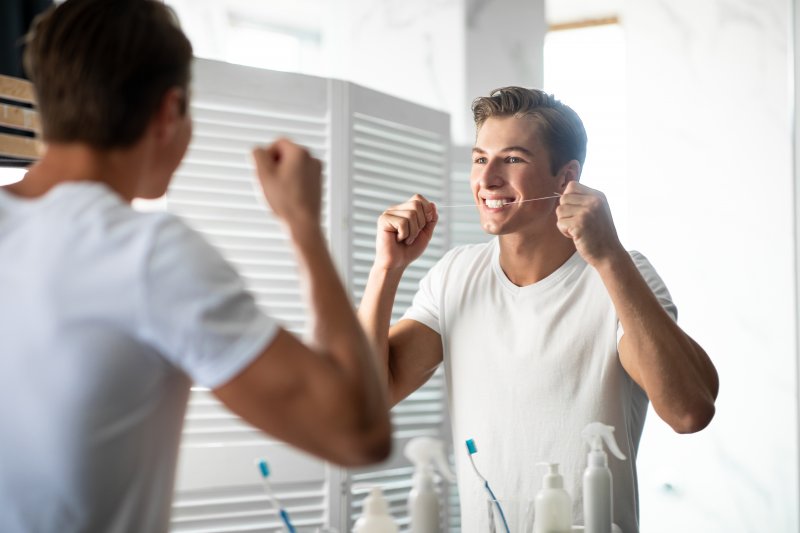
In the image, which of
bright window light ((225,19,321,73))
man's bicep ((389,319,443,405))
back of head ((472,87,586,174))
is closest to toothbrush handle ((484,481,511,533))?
man's bicep ((389,319,443,405))

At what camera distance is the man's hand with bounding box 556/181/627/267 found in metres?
1.26

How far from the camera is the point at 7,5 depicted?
1612 mm

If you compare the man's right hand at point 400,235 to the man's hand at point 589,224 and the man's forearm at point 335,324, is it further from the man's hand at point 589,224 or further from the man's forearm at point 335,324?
the man's forearm at point 335,324

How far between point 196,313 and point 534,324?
929 millimetres

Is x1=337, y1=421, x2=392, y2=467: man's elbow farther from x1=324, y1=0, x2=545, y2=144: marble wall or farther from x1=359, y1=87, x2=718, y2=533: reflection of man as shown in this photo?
x1=324, y1=0, x2=545, y2=144: marble wall

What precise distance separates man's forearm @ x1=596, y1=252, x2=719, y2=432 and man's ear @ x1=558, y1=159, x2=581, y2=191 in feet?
0.96

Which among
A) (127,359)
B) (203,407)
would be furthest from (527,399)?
(127,359)

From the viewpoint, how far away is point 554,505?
1215mm

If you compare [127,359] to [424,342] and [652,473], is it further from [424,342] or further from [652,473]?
[652,473]

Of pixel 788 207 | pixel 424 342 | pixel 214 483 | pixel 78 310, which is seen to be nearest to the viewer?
pixel 78 310

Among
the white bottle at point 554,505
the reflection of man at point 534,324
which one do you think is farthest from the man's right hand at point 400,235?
the white bottle at point 554,505

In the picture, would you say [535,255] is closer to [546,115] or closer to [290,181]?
[546,115]

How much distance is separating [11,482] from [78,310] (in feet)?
0.50

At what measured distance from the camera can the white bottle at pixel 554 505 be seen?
3.99 feet
